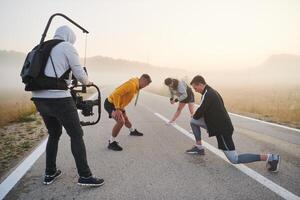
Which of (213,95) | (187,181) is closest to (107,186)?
(187,181)

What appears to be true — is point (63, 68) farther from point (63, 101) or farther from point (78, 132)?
point (78, 132)

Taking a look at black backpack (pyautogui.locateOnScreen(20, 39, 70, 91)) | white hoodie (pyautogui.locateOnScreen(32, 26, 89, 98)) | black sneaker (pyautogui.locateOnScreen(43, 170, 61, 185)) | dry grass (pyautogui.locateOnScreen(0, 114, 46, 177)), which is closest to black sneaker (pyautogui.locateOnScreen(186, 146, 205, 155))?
black sneaker (pyautogui.locateOnScreen(43, 170, 61, 185))

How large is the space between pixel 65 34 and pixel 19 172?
2398 mm

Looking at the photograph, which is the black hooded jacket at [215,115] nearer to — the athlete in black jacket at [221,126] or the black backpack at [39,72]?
the athlete in black jacket at [221,126]

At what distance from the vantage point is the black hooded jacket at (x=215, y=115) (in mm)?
4789

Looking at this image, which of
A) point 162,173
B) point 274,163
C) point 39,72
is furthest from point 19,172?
point 274,163

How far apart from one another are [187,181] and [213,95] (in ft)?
4.94

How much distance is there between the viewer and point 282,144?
6840mm

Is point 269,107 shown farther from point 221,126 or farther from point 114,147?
point 221,126

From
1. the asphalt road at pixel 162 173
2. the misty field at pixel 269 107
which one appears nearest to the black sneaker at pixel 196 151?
the asphalt road at pixel 162 173

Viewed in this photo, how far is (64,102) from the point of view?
3.82m

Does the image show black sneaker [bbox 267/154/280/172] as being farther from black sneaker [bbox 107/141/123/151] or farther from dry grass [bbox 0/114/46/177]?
dry grass [bbox 0/114/46/177]

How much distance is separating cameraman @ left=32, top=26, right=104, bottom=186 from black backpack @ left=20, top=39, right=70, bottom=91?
0.17 ft

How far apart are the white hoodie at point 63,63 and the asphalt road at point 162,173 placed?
132 cm
